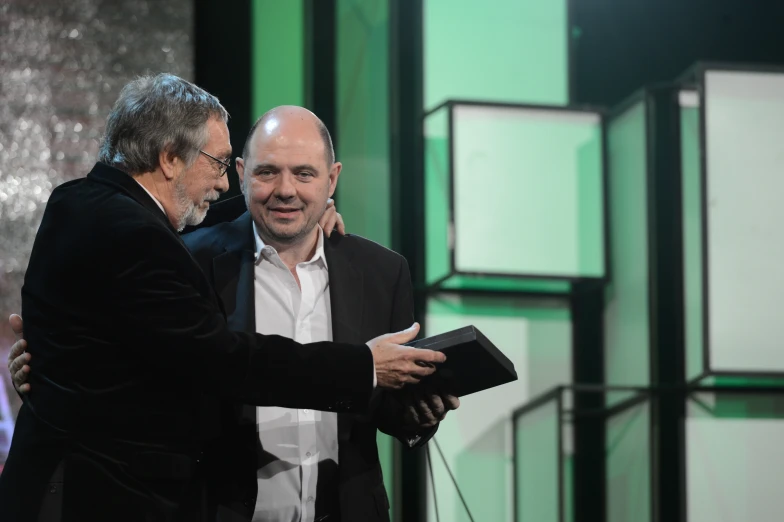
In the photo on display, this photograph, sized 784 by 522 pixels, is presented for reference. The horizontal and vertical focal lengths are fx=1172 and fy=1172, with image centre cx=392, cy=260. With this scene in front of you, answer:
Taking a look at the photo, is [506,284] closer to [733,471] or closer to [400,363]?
[733,471]

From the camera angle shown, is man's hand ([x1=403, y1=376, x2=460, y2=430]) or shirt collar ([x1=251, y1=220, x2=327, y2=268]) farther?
shirt collar ([x1=251, y1=220, x2=327, y2=268])

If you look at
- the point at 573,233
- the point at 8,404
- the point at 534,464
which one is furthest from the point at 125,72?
the point at 534,464

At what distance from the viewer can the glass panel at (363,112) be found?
15.2ft

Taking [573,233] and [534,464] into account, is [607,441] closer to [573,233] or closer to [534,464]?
[534,464]

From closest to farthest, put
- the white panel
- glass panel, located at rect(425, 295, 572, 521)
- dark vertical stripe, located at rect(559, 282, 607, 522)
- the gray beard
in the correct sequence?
the gray beard → the white panel → glass panel, located at rect(425, 295, 572, 521) → dark vertical stripe, located at rect(559, 282, 607, 522)

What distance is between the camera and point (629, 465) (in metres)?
4.58

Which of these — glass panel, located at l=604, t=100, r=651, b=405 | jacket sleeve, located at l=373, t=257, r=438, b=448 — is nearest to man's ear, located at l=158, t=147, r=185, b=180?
jacket sleeve, located at l=373, t=257, r=438, b=448

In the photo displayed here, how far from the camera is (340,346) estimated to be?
2256mm

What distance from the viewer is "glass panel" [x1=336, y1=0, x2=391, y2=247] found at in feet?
15.2

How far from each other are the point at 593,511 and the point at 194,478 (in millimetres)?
2882

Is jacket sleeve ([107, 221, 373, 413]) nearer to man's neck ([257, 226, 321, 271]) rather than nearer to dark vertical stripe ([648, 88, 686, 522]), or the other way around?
man's neck ([257, 226, 321, 271])

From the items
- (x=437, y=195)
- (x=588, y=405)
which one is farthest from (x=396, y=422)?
(x=588, y=405)

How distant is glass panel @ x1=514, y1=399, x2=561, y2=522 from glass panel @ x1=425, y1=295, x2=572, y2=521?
0.05 m

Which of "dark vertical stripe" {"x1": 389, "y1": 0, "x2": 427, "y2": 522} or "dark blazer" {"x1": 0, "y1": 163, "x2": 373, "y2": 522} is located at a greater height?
"dark vertical stripe" {"x1": 389, "y1": 0, "x2": 427, "y2": 522}
